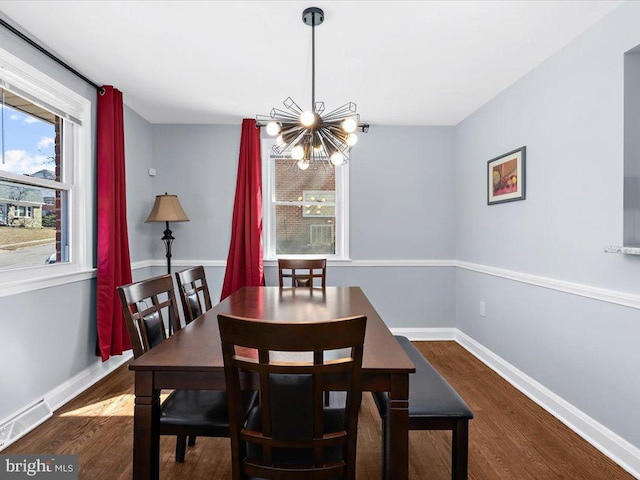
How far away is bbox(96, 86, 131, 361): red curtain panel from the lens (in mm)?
2889

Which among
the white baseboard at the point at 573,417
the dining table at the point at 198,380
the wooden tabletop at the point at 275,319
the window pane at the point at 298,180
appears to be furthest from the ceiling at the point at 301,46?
the white baseboard at the point at 573,417

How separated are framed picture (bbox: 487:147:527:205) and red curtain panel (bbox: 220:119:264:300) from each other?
2.26 m

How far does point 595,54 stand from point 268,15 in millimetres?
1882

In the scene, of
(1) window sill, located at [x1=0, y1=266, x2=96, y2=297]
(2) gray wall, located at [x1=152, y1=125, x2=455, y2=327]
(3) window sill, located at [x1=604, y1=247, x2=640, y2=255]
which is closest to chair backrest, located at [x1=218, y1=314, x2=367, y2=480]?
(3) window sill, located at [x1=604, y1=247, x2=640, y2=255]

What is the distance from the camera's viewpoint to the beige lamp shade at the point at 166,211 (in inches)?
139

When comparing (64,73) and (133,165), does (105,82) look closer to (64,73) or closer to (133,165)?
(64,73)

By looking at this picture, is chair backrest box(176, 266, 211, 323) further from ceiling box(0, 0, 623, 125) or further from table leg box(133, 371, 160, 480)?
ceiling box(0, 0, 623, 125)

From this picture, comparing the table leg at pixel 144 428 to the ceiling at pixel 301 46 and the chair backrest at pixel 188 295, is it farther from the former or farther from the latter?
the ceiling at pixel 301 46

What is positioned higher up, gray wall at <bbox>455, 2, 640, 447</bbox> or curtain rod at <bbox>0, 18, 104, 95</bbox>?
curtain rod at <bbox>0, 18, 104, 95</bbox>

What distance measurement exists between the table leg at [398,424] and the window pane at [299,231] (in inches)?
116

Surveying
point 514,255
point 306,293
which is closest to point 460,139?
point 514,255

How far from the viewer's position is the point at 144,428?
1270mm

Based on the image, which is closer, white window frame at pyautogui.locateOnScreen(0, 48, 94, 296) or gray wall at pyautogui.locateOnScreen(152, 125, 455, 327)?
Answer: white window frame at pyautogui.locateOnScreen(0, 48, 94, 296)

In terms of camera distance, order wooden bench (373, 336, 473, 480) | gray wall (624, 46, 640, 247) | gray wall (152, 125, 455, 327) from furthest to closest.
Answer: gray wall (152, 125, 455, 327), gray wall (624, 46, 640, 247), wooden bench (373, 336, 473, 480)
